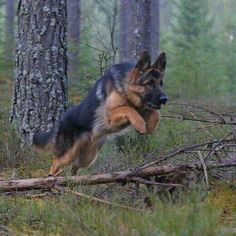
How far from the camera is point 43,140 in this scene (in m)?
7.91

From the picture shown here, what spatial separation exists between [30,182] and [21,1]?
4213 mm

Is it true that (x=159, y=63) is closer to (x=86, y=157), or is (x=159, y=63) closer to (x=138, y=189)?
(x=138, y=189)

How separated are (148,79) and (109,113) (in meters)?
0.64

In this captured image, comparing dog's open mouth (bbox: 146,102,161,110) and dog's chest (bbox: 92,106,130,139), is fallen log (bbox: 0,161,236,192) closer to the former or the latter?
dog's open mouth (bbox: 146,102,161,110)

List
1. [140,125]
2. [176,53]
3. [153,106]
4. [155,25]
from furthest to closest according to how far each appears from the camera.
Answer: [155,25], [176,53], [153,106], [140,125]

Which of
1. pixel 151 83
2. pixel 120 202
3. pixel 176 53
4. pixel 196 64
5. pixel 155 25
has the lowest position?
pixel 120 202

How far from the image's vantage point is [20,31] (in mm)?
8961

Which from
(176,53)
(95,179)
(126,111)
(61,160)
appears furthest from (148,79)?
(176,53)

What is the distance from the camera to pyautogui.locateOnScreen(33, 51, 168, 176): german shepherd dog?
6.55 metres

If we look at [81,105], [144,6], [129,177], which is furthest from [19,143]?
[144,6]

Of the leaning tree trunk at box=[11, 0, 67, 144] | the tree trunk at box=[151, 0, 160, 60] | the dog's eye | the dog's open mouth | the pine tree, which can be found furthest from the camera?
the tree trunk at box=[151, 0, 160, 60]

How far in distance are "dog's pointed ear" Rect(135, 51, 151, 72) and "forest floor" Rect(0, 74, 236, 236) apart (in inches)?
49.5

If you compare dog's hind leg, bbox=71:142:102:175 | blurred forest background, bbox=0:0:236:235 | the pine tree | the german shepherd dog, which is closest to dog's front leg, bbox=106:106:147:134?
the german shepherd dog

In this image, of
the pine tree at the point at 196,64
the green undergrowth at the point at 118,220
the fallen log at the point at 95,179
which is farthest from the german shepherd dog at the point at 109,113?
the pine tree at the point at 196,64
